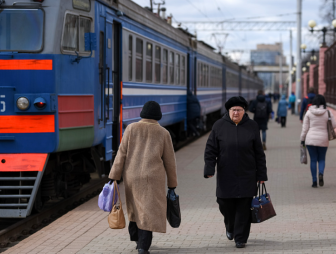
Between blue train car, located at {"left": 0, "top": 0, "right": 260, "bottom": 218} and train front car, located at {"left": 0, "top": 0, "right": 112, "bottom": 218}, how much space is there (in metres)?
0.01

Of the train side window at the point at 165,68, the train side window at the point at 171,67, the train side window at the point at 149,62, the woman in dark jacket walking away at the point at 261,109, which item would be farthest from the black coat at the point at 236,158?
the woman in dark jacket walking away at the point at 261,109

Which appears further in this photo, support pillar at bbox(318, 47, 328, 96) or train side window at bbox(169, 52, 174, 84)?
support pillar at bbox(318, 47, 328, 96)

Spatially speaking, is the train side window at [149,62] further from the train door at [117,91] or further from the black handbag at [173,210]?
the black handbag at [173,210]

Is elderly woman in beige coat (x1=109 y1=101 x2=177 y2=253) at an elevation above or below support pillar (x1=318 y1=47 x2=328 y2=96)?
below

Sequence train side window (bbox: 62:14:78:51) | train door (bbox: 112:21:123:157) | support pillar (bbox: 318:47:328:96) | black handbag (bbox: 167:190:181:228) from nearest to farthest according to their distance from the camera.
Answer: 1. black handbag (bbox: 167:190:181:228)
2. train side window (bbox: 62:14:78:51)
3. train door (bbox: 112:21:123:157)
4. support pillar (bbox: 318:47:328:96)

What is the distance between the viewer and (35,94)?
→ 7812 mm

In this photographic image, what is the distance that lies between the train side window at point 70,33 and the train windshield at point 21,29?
0.35m

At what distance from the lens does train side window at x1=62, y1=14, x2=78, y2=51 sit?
27.0 feet

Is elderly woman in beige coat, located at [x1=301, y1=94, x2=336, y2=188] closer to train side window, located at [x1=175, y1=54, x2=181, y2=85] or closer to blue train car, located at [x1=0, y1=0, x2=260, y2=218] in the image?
blue train car, located at [x1=0, y1=0, x2=260, y2=218]

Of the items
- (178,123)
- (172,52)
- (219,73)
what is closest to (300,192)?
(172,52)

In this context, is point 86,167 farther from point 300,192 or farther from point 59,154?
point 300,192

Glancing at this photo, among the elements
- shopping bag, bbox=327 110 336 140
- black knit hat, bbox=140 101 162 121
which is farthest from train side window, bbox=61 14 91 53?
shopping bag, bbox=327 110 336 140

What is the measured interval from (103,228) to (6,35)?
2763mm

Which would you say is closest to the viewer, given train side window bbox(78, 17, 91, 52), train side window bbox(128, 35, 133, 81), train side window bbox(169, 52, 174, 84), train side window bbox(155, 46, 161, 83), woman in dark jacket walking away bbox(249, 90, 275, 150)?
train side window bbox(78, 17, 91, 52)
